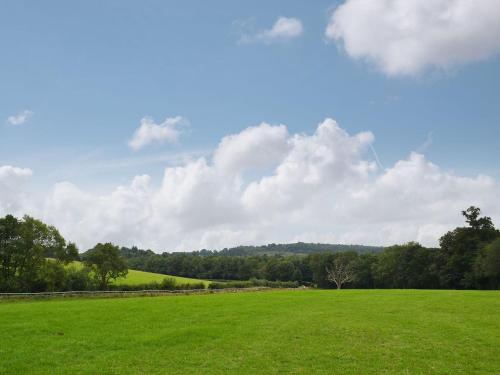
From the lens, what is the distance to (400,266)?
97.7 metres

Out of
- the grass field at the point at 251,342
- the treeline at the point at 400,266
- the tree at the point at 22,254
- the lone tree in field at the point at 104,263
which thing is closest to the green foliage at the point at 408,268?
the treeline at the point at 400,266

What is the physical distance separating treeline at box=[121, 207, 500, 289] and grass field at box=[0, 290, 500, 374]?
191 ft

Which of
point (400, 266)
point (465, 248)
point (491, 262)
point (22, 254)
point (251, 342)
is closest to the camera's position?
point (251, 342)

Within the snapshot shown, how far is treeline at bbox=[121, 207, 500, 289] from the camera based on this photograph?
256 ft

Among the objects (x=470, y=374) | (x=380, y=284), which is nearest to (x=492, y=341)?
(x=470, y=374)

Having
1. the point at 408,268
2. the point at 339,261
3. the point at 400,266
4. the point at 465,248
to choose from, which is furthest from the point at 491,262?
the point at 339,261

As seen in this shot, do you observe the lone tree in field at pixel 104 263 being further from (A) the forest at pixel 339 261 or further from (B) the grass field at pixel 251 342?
(B) the grass field at pixel 251 342

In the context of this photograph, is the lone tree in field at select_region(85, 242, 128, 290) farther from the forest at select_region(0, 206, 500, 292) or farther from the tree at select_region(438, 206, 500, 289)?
Answer: the tree at select_region(438, 206, 500, 289)

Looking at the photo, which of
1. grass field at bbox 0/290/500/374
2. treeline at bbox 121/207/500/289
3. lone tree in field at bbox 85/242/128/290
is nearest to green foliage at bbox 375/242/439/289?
treeline at bbox 121/207/500/289

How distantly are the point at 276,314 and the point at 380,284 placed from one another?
90032 millimetres

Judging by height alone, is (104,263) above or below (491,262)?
above

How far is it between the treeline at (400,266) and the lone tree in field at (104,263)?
147 ft

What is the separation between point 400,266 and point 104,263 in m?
65.9

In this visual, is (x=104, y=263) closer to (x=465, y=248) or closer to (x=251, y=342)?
(x=251, y=342)
